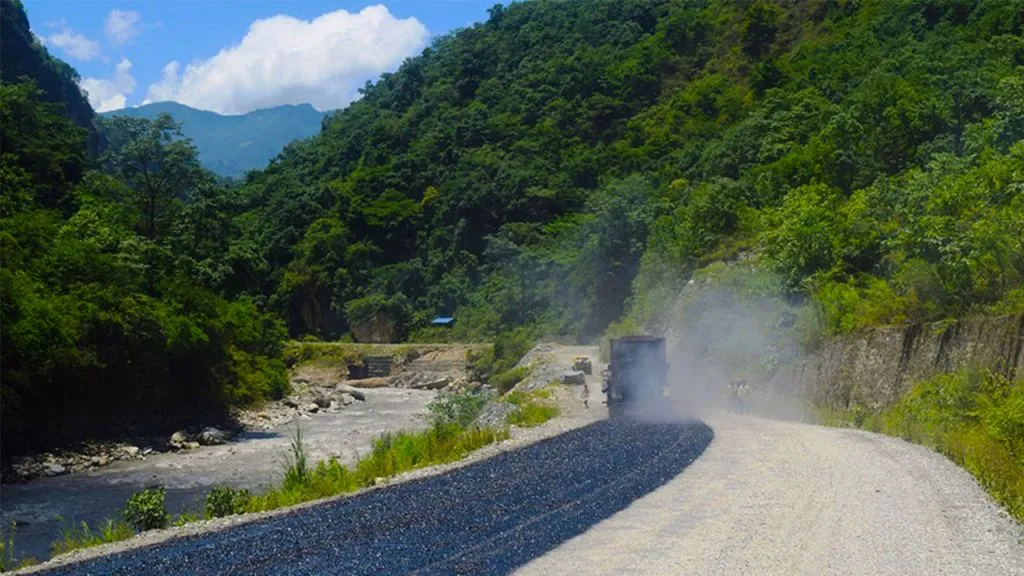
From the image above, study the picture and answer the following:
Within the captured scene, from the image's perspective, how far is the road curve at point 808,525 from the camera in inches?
366

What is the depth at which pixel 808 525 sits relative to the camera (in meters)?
11.0

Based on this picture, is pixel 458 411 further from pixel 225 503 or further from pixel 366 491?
pixel 366 491

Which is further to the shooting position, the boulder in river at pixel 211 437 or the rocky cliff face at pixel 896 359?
the boulder in river at pixel 211 437

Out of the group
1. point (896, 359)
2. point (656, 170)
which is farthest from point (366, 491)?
point (656, 170)

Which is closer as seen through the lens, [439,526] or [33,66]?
[439,526]

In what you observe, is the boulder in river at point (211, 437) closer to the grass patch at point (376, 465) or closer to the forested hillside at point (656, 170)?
the grass patch at point (376, 465)

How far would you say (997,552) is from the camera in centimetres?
951

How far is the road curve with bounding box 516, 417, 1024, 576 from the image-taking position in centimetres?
930

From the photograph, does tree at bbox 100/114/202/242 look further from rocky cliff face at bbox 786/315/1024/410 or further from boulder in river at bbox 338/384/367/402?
rocky cliff face at bbox 786/315/1024/410

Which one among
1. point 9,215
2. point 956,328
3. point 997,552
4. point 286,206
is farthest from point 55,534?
point 286,206

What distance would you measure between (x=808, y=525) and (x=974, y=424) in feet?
25.0

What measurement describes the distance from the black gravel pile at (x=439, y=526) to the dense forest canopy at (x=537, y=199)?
981 cm

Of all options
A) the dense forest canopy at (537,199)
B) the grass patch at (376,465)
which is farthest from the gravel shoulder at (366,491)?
the dense forest canopy at (537,199)

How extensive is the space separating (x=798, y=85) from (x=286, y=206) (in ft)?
209
